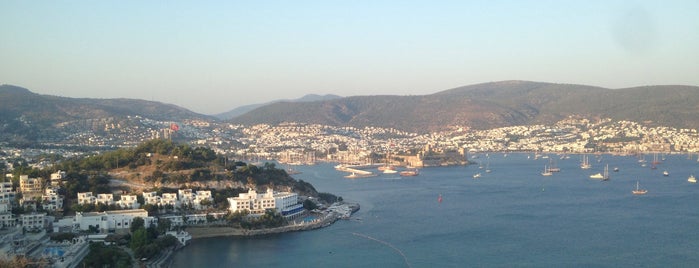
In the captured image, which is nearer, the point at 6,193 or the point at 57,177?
the point at 6,193

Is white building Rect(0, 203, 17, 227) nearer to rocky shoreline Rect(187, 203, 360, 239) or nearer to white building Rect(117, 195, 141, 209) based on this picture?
white building Rect(117, 195, 141, 209)

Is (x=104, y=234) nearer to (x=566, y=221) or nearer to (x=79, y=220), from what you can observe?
(x=79, y=220)

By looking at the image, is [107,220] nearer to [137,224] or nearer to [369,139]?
[137,224]

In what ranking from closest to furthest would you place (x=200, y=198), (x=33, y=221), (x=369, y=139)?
(x=33, y=221), (x=200, y=198), (x=369, y=139)

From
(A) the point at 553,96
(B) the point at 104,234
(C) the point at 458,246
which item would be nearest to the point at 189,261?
(B) the point at 104,234

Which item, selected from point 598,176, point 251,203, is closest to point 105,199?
point 251,203

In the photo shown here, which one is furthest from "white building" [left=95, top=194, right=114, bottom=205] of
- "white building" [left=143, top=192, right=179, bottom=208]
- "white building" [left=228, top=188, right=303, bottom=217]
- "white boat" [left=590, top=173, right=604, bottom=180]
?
"white boat" [left=590, top=173, right=604, bottom=180]

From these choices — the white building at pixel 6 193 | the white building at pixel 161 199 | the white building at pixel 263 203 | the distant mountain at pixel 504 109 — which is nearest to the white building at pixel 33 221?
the white building at pixel 6 193
